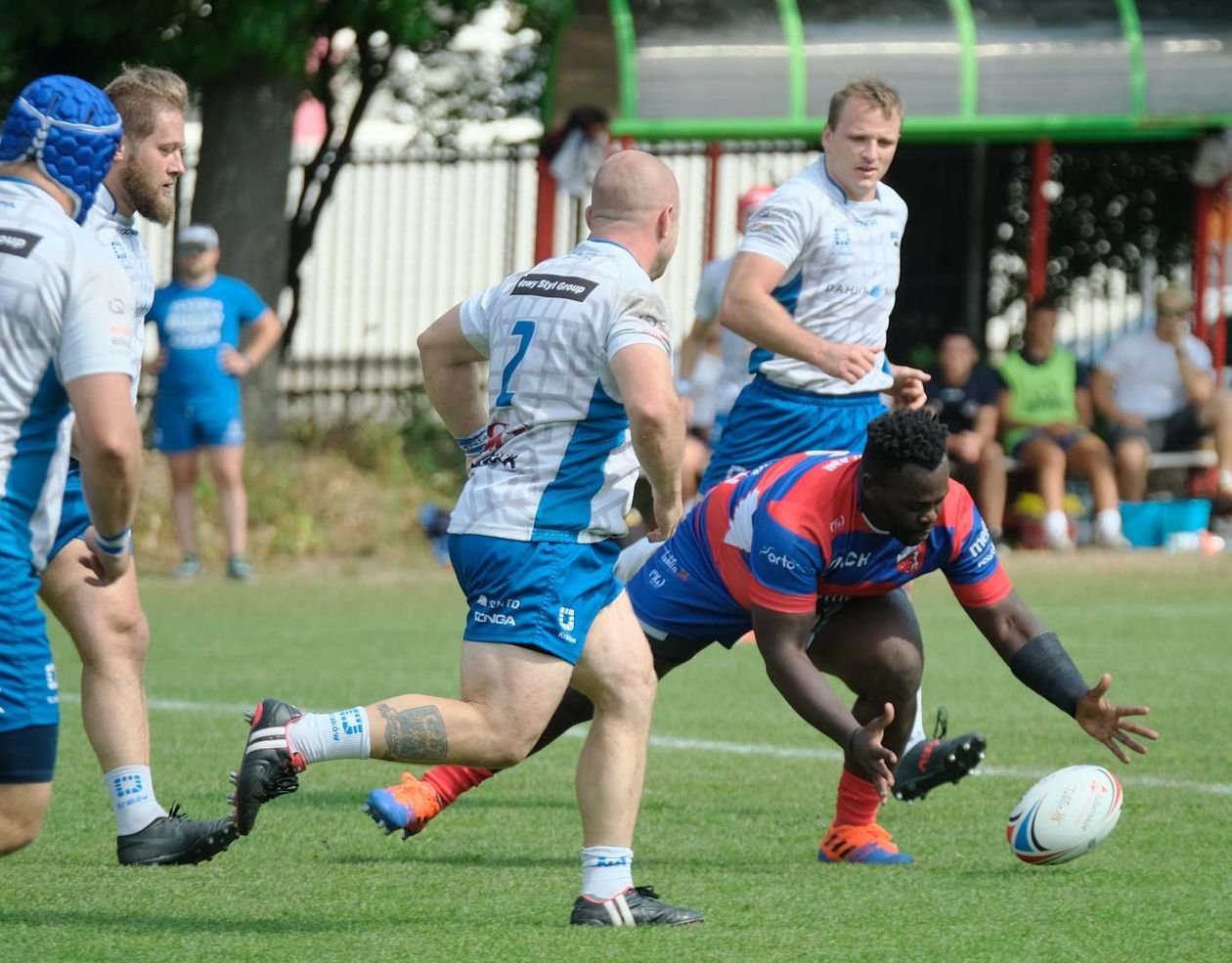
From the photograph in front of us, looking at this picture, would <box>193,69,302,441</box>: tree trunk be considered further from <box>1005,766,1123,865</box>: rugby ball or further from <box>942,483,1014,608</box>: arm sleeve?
<box>1005,766,1123,865</box>: rugby ball

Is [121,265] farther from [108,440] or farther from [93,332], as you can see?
[108,440]

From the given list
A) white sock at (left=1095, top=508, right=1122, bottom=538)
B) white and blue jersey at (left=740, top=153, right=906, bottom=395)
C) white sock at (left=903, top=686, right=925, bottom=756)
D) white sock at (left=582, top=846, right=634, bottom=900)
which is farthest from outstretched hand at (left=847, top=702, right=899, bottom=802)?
white sock at (left=1095, top=508, right=1122, bottom=538)

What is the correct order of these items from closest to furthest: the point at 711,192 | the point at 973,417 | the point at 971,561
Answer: the point at 971,561 < the point at 973,417 < the point at 711,192

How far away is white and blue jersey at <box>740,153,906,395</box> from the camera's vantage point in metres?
7.37

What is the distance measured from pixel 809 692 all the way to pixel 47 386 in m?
2.30

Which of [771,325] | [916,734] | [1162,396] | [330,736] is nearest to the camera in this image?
[330,736]

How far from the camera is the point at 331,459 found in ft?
57.1

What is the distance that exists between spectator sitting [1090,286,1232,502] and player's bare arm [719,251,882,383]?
979 centimetres

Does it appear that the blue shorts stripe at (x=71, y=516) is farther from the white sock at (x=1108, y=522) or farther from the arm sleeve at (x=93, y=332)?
the white sock at (x=1108, y=522)

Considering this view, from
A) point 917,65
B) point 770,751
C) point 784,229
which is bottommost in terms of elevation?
point 770,751

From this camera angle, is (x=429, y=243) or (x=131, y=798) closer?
(x=131, y=798)

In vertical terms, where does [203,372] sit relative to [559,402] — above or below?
below

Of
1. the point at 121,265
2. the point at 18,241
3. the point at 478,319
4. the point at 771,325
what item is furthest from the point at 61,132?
the point at 771,325

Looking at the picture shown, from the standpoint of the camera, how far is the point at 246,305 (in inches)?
574
